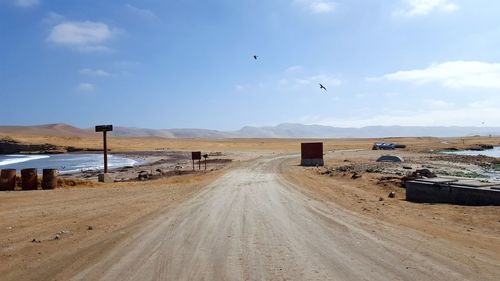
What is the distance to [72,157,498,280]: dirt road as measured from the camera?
24.2 ft

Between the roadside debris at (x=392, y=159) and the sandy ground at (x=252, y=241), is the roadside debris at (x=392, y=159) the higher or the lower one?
the higher one

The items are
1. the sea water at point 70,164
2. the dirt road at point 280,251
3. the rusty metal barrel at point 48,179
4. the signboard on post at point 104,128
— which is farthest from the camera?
the sea water at point 70,164

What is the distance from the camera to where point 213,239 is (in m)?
10.0

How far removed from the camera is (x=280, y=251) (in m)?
8.85

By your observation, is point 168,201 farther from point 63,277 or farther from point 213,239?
point 63,277

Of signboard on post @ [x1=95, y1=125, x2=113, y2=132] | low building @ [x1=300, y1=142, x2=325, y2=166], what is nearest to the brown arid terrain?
signboard on post @ [x1=95, y1=125, x2=113, y2=132]

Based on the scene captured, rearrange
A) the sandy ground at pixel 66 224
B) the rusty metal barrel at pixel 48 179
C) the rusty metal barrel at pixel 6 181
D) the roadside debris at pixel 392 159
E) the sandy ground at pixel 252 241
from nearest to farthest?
the sandy ground at pixel 252 241 < the sandy ground at pixel 66 224 < the rusty metal barrel at pixel 6 181 < the rusty metal barrel at pixel 48 179 < the roadside debris at pixel 392 159

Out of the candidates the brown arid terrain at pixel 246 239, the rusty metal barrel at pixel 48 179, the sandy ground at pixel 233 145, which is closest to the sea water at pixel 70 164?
the sandy ground at pixel 233 145

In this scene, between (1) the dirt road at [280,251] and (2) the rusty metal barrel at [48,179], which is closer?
(1) the dirt road at [280,251]

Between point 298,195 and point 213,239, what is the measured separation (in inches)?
344

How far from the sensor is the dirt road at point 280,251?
24.2 feet

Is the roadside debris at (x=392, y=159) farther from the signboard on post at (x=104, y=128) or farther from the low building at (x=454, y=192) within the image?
the signboard on post at (x=104, y=128)

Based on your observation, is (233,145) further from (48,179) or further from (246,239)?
(246,239)

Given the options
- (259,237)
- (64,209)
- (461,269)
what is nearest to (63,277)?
(259,237)
